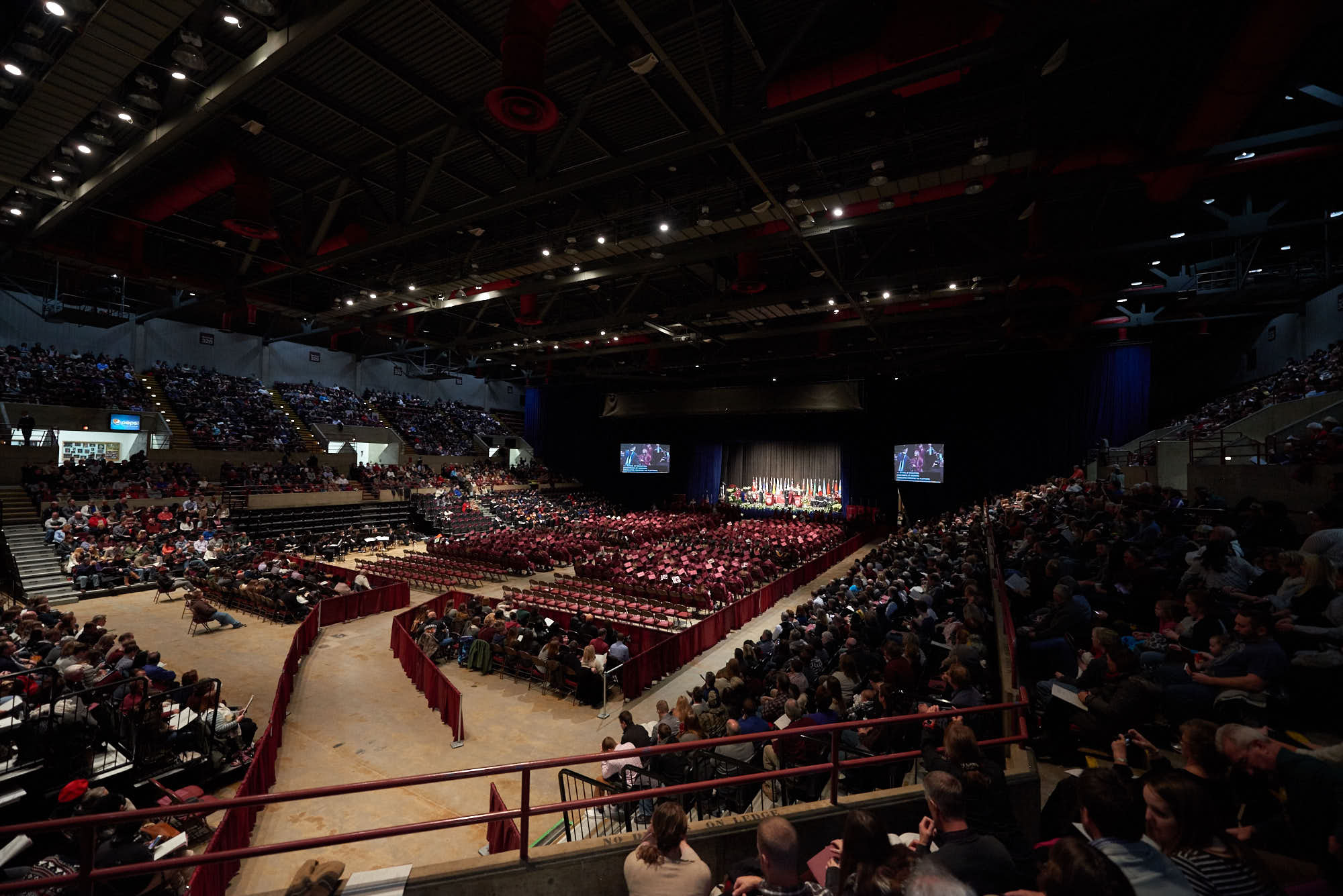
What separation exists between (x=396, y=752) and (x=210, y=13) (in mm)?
9721

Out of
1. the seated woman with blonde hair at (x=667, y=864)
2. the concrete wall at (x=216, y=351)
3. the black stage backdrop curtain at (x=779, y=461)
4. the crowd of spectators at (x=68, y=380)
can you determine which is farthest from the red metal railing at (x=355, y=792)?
the crowd of spectators at (x=68, y=380)

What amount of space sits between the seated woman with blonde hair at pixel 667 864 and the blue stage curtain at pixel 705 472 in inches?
1131

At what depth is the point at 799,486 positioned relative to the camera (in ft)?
94.8

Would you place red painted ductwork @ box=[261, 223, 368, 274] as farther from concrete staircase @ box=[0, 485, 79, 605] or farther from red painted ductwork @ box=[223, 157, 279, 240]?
concrete staircase @ box=[0, 485, 79, 605]

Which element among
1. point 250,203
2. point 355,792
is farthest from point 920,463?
point 355,792

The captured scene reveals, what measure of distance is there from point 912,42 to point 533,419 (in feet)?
113

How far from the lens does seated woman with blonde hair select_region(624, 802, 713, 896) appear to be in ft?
8.32

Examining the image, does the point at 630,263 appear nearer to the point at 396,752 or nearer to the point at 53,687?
the point at 396,752

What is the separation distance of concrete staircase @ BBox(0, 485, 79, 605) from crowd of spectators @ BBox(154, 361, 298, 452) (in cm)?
692

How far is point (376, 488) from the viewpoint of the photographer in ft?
82.7

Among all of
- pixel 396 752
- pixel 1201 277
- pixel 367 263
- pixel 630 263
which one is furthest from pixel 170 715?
pixel 1201 277

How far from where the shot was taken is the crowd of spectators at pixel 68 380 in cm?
1914

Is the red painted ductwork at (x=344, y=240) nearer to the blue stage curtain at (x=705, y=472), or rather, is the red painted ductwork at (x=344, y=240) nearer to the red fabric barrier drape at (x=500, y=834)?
the red fabric barrier drape at (x=500, y=834)

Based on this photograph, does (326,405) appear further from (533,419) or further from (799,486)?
(799,486)
